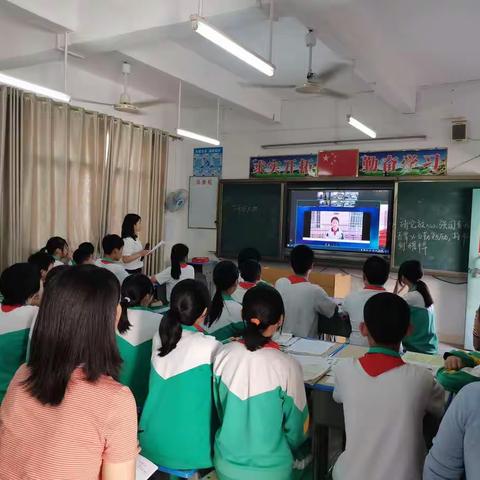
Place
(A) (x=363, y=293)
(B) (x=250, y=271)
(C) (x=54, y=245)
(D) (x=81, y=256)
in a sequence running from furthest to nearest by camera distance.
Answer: (C) (x=54, y=245), (D) (x=81, y=256), (B) (x=250, y=271), (A) (x=363, y=293)

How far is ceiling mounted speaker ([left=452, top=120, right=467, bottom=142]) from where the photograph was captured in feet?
17.3

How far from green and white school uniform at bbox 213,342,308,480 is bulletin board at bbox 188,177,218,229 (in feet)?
17.6

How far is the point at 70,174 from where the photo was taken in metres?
5.50

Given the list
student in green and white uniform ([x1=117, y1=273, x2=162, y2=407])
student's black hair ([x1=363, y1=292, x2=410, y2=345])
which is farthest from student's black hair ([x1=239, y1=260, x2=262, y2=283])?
student's black hair ([x1=363, y1=292, x2=410, y2=345])

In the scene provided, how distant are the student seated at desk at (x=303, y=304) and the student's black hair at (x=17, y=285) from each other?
1.66 m

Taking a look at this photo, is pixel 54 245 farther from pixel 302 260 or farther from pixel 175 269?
pixel 302 260

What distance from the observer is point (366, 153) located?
19.4ft

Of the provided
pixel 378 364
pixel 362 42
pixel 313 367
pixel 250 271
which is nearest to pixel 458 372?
pixel 378 364

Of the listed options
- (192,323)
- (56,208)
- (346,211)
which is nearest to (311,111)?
(346,211)

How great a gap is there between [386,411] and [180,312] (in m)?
0.88

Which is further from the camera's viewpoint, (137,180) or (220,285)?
(137,180)

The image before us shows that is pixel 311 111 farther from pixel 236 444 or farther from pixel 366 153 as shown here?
pixel 236 444

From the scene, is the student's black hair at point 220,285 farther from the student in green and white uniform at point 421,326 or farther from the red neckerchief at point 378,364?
the red neckerchief at point 378,364

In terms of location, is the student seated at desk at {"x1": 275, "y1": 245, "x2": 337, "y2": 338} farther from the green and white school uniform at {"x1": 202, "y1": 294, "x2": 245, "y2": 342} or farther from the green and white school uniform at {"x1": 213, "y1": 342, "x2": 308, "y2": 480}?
the green and white school uniform at {"x1": 213, "y1": 342, "x2": 308, "y2": 480}
